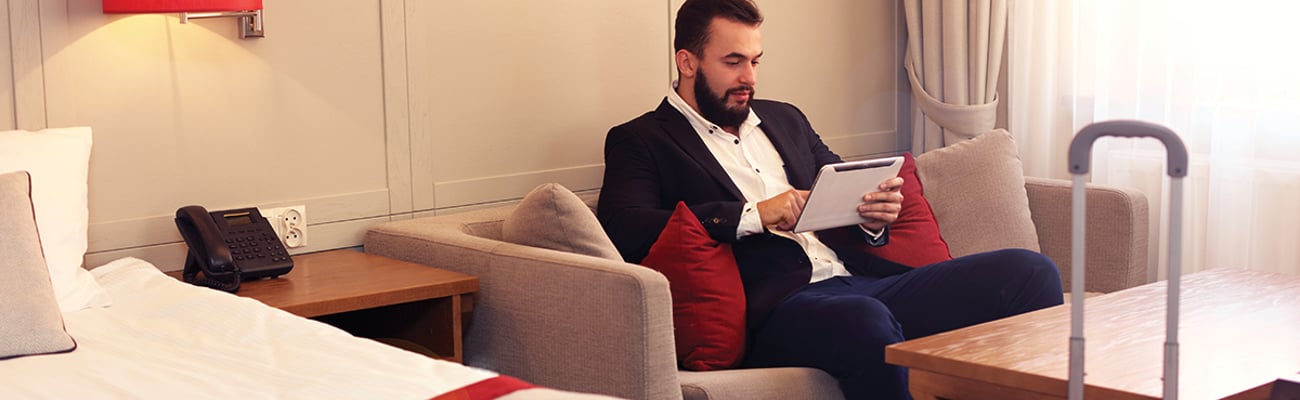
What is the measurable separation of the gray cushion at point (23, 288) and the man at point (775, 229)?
4.19 feet

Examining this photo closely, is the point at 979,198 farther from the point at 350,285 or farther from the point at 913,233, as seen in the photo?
the point at 350,285

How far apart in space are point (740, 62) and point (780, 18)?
2.43ft

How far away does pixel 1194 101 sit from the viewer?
360 cm

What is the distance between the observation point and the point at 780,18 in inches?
154

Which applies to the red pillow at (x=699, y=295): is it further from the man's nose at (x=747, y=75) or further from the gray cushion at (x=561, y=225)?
the man's nose at (x=747, y=75)

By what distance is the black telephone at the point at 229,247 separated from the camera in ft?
8.52

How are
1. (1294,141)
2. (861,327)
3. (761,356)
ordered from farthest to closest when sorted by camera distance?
1. (1294,141)
2. (761,356)
3. (861,327)

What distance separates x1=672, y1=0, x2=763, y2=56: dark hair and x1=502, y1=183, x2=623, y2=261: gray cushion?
2.20ft

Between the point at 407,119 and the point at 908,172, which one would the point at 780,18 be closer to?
the point at 908,172

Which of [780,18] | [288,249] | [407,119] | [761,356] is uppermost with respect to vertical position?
[780,18]

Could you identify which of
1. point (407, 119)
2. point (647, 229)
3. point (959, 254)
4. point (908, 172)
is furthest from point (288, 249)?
point (959, 254)

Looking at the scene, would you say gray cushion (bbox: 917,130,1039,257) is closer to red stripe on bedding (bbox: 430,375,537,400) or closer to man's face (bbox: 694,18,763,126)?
man's face (bbox: 694,18,763,126)

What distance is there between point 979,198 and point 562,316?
4.56ft

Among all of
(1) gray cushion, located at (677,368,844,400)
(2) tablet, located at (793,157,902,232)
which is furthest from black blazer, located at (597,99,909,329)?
(1) gray cushion, located at (677,368,844,400)
